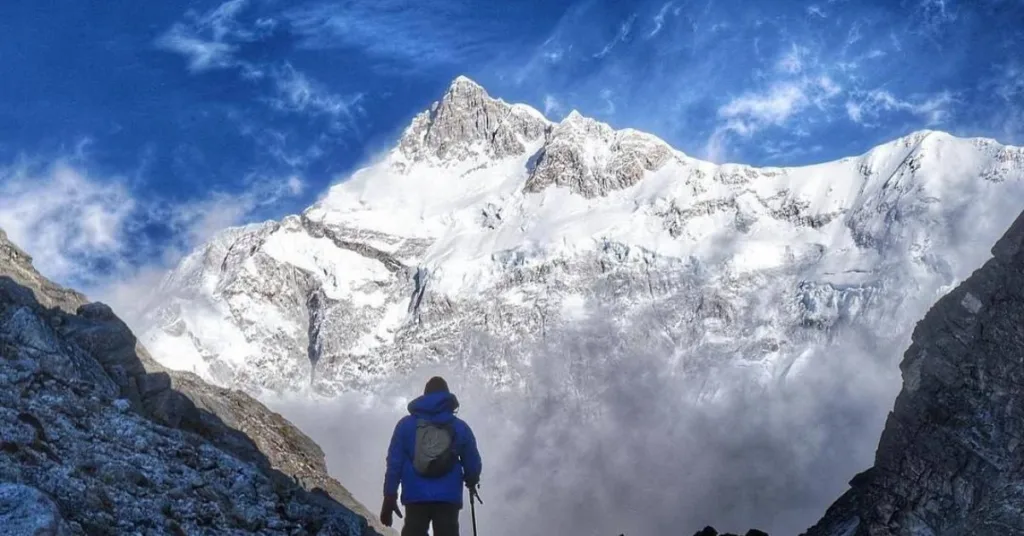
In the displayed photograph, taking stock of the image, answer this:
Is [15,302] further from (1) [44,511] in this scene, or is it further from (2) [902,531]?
(2) [902,531]

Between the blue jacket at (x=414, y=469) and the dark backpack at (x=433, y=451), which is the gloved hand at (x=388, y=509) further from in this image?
the dark backpack at (x=433, y=451)

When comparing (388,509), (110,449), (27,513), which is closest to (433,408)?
(388,509)

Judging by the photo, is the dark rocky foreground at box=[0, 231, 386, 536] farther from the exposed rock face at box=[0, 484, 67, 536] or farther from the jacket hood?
the jacket hood

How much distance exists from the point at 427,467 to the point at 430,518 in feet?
3.57

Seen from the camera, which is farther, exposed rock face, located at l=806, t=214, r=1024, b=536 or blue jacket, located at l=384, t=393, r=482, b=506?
exposed rock face, located at l=806, t=214, r=1024, b=536

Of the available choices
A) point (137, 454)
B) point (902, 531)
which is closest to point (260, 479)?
point (137, 454)

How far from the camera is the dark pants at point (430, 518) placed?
22.0 metres

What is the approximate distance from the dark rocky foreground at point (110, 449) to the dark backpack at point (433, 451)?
3119mm

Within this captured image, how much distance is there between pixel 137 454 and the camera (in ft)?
74.7

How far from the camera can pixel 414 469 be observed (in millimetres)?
22141

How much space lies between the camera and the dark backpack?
2195cm

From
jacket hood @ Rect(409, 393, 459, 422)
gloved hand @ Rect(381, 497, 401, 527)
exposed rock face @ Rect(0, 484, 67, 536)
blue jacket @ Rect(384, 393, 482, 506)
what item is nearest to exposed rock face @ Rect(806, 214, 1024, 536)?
blue jacket @ Rect(384, 393, 482, 506)

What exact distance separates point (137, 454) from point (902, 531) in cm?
4050

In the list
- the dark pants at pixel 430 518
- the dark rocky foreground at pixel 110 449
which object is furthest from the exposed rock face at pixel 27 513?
the dark pants at pixel 430 518
